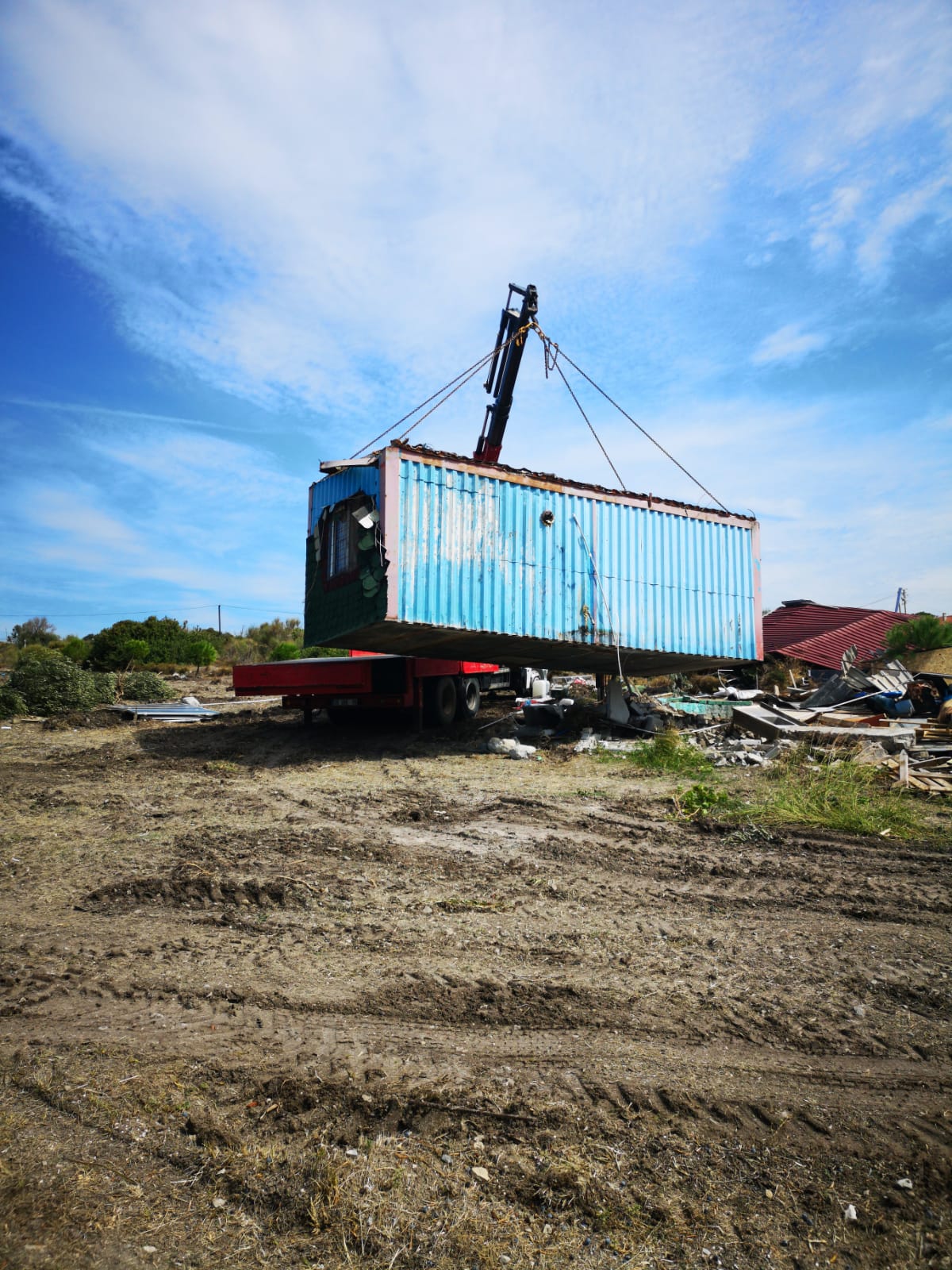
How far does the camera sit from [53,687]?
55.0ft

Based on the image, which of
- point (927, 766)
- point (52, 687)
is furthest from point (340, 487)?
point (52, 687)

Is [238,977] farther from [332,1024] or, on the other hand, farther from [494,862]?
[494,862]

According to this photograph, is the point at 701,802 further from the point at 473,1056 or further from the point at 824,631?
the point at 824,631

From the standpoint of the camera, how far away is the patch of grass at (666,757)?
9.17m

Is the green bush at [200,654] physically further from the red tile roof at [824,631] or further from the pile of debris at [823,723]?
the red tile roof at [824,631]

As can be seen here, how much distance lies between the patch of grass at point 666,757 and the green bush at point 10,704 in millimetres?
12158

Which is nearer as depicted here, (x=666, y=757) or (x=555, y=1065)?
(x=555, y=1065)

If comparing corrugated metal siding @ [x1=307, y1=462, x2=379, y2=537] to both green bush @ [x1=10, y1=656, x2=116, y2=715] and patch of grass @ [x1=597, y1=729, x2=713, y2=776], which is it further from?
green bush @ [x1=10, y1=656, x2=116, y2=715]

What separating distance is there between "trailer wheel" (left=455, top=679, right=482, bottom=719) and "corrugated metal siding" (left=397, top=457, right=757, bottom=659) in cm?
303

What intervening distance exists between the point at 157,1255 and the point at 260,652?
115 feet

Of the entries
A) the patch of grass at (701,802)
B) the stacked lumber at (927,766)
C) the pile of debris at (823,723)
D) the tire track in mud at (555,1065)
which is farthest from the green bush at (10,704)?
the stacked lumber at (927,766)

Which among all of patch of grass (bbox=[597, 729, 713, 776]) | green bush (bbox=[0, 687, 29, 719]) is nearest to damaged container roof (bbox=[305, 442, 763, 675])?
patch of grass (bbox=[597, 729, 713, 776])

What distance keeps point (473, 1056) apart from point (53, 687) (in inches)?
656

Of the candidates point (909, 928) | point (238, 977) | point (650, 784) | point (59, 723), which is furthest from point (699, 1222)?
point (59, 723)
